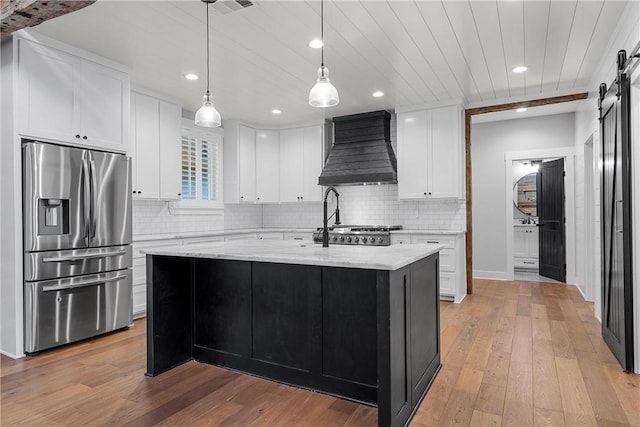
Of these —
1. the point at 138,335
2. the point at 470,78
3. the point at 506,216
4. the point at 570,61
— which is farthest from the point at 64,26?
the point at 506,216

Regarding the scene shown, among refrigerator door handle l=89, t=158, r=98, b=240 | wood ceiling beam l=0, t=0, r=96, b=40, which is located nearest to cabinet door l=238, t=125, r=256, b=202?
refrigerator door handle l=89, t=158, r=98, b=240

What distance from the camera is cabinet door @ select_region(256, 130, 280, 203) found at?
6.56 meters

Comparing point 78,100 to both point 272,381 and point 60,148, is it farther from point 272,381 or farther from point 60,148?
point 272,381

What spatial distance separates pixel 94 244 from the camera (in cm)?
361

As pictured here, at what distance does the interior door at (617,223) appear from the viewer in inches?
108

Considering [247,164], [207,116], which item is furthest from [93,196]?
[247,164]

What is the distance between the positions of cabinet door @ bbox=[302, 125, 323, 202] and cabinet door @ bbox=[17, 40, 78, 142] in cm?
349

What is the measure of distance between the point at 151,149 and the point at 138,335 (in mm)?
2203

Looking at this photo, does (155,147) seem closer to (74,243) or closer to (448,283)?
(74,243)

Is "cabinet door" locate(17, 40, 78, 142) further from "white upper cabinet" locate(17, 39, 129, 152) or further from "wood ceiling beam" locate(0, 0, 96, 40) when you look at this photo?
"wood ceiling beam" locate(0, 0, 96, 40)

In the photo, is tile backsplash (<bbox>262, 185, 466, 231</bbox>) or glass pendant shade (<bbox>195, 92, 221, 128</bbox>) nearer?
glass pendant shade (<bbox>195, 92, 221, 128</bbox>)

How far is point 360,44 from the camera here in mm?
3463

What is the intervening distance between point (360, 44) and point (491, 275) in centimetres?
488

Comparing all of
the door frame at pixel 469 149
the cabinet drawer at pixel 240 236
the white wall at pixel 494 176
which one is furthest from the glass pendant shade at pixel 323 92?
the white wall at pixel 494 176
